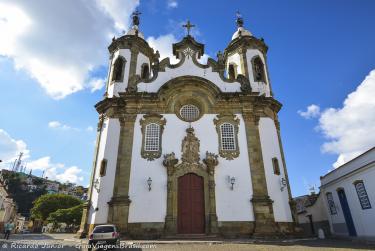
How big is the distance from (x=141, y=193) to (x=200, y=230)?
4.23 meters

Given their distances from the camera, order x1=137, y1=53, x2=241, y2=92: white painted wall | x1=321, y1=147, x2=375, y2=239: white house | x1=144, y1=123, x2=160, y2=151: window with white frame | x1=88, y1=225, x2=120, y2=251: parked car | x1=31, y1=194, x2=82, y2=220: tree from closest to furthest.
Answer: x1=88, y1=225, x2=120, y2=251: parked car, x1=321, y1=147, x2=375, y2=239: white house, x1=144, y1=123, x2=160, y2=151: window with white frame, x1=137, y1=53, x2=241, y2=92: white painted wall, x1=31, y1=194, x2=82, y2=220: tree

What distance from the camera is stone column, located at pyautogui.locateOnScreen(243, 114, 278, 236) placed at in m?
15.0

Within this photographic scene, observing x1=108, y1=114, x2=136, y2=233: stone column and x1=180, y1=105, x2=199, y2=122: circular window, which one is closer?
x1=108, y1=114, x2=136, y2=233: stone column

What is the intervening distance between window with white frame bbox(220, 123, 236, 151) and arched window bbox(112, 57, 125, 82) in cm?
914

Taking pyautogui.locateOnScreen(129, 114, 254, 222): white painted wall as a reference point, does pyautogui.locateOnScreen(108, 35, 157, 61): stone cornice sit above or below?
above

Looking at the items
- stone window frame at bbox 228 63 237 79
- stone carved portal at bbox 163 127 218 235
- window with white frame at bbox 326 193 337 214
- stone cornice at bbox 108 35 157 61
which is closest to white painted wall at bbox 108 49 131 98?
stone cornice at bbox 108 35 157 61

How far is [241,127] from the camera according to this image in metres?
17.8

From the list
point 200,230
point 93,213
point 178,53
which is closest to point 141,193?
point 93,213

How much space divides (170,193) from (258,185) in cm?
555

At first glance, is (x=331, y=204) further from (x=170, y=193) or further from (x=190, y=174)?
(x=170, y=193)

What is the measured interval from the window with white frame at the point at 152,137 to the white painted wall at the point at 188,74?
3.09 meters

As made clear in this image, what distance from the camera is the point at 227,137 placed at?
17.6 m

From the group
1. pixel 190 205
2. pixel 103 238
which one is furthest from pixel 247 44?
pixel 103 238

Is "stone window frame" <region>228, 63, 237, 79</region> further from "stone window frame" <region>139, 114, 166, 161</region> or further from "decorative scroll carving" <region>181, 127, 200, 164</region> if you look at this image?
"stone window frame" <region>139, 114, 166, 161</region>
